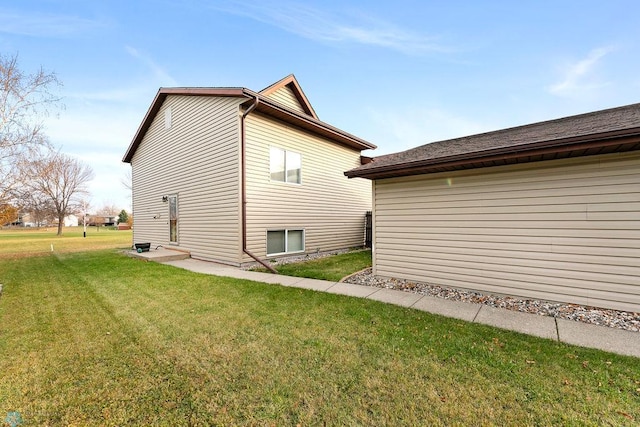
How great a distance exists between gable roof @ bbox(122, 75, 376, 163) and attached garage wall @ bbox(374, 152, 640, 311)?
4.07 m

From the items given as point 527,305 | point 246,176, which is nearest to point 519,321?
point 527,305

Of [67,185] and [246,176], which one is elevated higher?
[67,185]

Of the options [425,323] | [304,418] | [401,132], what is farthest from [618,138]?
[401,132]

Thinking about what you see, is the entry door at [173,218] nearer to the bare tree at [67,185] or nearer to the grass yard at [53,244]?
the grass yard at [53,244]

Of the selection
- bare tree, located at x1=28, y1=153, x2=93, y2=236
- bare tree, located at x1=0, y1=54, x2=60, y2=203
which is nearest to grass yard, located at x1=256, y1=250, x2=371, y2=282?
bare tree, located at x1=0, y1=54, x2=60, y2=203

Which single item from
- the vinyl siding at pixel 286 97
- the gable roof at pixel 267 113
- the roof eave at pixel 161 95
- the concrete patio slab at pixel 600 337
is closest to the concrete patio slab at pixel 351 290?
the concrete patio slab at pixel 600 337

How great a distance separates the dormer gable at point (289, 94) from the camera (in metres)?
9.78

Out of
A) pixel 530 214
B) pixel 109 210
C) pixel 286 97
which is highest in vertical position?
pixel 286 97

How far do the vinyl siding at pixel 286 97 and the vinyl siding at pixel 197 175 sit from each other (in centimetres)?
247

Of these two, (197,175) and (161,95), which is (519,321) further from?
(161,95)

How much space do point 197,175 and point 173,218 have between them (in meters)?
2.56

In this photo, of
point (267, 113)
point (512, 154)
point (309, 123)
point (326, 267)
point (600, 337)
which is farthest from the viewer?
point (309, 123)

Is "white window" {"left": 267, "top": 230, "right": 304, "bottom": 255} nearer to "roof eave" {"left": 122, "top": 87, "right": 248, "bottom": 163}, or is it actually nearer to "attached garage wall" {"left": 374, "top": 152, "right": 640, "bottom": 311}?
"attached garage wall" {"left": 374, "top": 152, "right": 640, "bottom": 311}

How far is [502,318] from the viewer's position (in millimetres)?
3932
